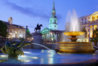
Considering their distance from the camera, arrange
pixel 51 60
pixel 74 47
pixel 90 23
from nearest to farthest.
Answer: pixel 51 60, pixel 74 47, pixel 90 23

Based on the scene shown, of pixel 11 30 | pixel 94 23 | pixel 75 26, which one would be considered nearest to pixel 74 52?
pixel 75 26

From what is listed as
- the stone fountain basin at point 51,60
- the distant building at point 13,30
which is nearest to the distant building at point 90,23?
the distant building at point 13,30

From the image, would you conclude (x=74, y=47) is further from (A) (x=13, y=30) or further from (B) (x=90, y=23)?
(A) (x=13, y=30)

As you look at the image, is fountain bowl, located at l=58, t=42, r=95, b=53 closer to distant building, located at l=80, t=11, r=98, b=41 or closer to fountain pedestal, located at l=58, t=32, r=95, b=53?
fountain pedestal, located at l=58, t=32, r=95, b=53

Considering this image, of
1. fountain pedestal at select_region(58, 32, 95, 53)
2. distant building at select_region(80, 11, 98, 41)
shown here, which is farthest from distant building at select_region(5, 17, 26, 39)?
fountain pedestal at select_region(58, 32, 95, 53)

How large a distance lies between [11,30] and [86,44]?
73.7 meters

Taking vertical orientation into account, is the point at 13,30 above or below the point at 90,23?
below

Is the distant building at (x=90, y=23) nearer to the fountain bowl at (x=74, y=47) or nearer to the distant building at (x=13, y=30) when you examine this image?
the distant building at (x=13, y=30)

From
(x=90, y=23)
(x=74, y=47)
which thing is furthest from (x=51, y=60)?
(x=90, y=23)

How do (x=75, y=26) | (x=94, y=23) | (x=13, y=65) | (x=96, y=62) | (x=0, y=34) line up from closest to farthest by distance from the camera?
(x=13, y=65) → (x=96, y=62) → (x=75, y=26) → (x=0, y=34) → (x=94, y=23)

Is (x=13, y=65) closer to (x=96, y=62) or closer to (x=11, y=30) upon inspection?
(x=96, y=62)

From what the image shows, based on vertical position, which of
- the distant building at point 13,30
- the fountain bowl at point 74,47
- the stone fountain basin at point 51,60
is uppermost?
the distant building at point 13,30

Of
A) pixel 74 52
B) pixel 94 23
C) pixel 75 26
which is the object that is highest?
pixel 94 23

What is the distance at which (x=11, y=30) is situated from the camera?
8369 centimetres
